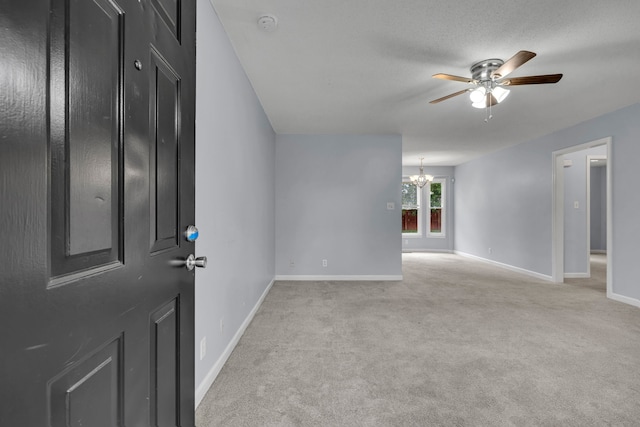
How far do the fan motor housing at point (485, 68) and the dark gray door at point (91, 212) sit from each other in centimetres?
250

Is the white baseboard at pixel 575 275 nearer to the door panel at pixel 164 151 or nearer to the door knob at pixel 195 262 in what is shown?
the door knob at pixel 195 262

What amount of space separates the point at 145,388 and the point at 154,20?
1021 mm

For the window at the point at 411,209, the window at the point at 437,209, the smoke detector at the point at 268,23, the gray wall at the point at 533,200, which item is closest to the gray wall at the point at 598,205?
the gray wall at the point at 533,200

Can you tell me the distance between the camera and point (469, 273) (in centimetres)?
550

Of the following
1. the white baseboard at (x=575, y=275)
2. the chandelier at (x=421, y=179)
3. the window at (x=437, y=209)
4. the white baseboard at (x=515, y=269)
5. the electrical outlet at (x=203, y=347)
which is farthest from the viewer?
the window at (x=437, y=209)

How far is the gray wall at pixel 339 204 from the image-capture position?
16.1 feet

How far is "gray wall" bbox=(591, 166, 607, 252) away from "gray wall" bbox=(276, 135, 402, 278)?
7348mm

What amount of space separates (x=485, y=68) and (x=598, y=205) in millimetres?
8817

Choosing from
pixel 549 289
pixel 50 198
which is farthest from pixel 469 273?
pixel 50 198

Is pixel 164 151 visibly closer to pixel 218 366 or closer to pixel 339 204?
pixel 218 366

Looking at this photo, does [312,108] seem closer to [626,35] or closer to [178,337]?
[626,35]

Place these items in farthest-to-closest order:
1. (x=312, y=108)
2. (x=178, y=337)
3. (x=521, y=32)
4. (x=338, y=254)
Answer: (x=338, y=254)
(x=312, y=108)
(x=521, y=32)
(x=178, y=337)

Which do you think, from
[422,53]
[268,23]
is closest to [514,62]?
[422,53]

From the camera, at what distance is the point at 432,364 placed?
215 cm
